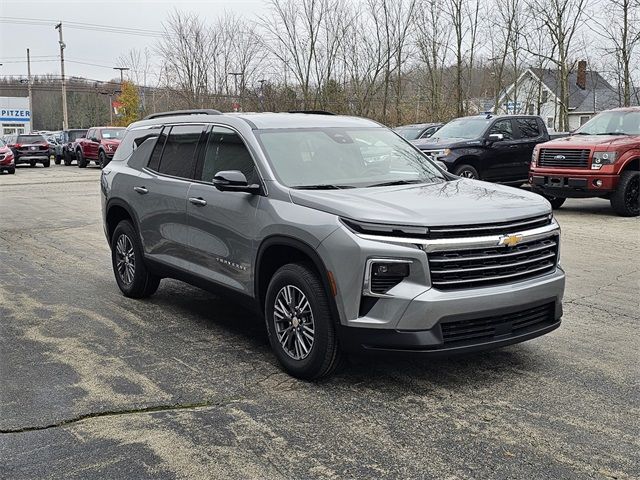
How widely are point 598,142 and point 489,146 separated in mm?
3006

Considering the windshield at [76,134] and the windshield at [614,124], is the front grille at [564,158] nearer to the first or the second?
the windshield at [614,124]

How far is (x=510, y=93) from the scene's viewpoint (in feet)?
118

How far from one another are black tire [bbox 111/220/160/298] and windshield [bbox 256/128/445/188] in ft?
6.94

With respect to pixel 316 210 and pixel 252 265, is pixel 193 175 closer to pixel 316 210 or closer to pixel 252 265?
pixel 252 265

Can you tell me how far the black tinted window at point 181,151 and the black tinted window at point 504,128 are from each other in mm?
10741

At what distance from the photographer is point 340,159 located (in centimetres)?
556

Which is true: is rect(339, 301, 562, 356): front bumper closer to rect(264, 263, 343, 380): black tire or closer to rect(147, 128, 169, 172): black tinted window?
rect(264, 263, 343, 380): black tire

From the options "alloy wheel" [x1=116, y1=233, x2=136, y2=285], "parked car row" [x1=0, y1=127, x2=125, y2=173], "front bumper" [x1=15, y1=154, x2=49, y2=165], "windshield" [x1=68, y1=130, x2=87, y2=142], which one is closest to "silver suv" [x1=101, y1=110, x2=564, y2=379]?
"alloy wheel" [x1=116, y1=233, x2=136, y2=285]

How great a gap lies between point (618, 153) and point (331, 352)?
32.3 ft

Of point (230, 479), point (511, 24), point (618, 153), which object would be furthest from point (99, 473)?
point (511, 24)

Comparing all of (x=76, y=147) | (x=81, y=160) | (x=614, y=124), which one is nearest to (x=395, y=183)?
(x=614, y=124)

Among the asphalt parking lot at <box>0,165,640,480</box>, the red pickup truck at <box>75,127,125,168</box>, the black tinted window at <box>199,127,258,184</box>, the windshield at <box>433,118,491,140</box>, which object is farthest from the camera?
the red pickup truck at <box>75,127,125,168</box>

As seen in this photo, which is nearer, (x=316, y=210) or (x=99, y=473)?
(x=99, y=473)

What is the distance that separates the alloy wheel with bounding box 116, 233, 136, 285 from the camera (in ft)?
23.1
